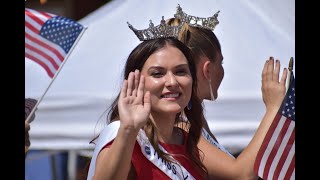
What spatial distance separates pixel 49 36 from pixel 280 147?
102cm

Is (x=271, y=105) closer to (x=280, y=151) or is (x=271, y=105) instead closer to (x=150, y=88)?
(x=280, y=151)

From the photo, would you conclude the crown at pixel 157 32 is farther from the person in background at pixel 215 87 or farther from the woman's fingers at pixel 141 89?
the woman's fingers at pixel 141 89

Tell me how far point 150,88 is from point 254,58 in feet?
2.95

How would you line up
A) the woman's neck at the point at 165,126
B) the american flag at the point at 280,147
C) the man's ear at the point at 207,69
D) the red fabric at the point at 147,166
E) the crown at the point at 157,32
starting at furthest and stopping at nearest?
the man's ear at the point at 207,69 → the american flag at the point at 280,147 → the crown at the point at 157,32 → the woman's neck at the point at 165,126 → the red fabric at the point at 147,166

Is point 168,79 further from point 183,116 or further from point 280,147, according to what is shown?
point 280,147

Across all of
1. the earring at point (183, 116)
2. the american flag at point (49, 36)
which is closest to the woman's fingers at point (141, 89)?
the earring at point (183, 116)

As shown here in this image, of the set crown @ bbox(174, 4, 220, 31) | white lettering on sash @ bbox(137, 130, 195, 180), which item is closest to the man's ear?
crown @ bbox(174, 4, 220, 31)

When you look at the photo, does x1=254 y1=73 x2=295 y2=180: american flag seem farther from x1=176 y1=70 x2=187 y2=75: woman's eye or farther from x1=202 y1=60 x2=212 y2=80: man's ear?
x1=176 y1=70 x2=187 y2=75: woman's eye

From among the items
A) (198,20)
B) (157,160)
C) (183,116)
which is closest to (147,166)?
(157,160)

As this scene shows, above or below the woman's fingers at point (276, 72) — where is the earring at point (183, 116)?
below

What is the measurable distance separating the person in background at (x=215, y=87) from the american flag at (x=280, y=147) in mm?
24

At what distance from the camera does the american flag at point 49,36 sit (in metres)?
2.69

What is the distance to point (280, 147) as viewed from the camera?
2.73 m
